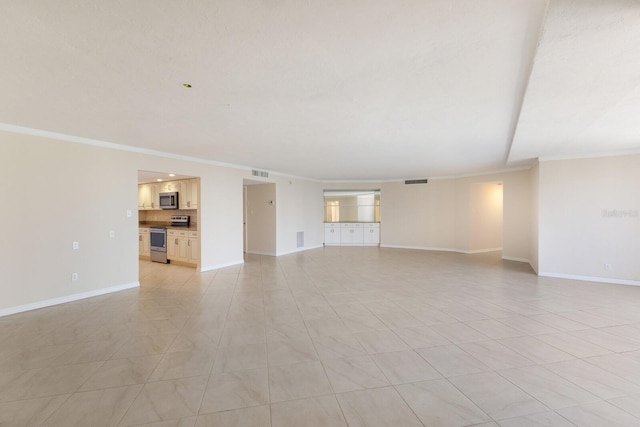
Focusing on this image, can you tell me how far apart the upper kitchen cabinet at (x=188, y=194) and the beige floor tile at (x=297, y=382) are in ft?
18.1

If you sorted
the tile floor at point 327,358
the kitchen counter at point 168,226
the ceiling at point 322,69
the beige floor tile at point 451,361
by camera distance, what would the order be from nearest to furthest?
the ceiling at point 322,69 → the tile floor at point 327,358 → the beige floor tile at point 451,361 → the kitchen counter at point 168,226

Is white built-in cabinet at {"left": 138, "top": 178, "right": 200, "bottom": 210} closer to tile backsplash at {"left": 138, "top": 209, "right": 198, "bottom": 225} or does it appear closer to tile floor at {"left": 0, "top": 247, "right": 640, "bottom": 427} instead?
tile backsplash at {"left": 138, "top": 209, "right": 198, "bottom": 225}

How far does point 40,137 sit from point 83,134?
0.51 meters

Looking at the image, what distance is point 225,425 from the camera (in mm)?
1890

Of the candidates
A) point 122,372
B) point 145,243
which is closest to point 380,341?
point 122,372

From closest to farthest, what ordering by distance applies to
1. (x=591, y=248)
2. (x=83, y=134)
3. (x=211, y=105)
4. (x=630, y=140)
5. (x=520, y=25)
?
1. (x=520, y=25)
2. (x=211, y=105)
3. (x=83, y=134)
4. (x=630, y=140)
5. (x=591, y=248)

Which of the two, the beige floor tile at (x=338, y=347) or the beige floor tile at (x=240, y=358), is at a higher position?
the beige floor tile at (x=240, y=358)

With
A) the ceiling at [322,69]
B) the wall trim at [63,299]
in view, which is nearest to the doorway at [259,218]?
the wall trim at [63,299]

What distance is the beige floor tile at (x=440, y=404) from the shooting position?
1932 mm

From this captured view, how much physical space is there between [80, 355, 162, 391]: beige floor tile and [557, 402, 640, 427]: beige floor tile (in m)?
3.21

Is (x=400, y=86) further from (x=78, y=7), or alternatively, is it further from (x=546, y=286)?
(x=546, y=286)

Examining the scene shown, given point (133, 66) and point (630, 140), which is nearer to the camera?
point (133, 66)

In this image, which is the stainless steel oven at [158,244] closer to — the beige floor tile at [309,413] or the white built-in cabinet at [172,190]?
the white built-in cabinet at [172,190]

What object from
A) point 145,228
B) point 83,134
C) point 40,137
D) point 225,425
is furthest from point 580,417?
point 145,228
